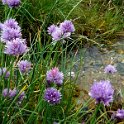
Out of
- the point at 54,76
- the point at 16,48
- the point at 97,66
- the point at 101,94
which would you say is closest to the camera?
the point at 101,94

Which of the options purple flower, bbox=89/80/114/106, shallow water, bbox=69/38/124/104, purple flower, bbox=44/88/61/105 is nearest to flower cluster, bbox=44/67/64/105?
purple flower, bbox=44/88/61/105

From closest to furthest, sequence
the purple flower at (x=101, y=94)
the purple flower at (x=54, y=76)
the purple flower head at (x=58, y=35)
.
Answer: the purple flower at (x=101, y=94) < the purple flower at (x=54, y=76) < the purple flower head at (x=58, y=35)

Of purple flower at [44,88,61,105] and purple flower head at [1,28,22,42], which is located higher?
purple flower head at [1,28,22,42]

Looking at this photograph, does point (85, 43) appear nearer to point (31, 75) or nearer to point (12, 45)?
point (31, 75)

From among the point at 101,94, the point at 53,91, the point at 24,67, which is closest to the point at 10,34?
the point at 24,67

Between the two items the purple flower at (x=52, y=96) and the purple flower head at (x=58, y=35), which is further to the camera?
the purple flower head at (x=58, y=35)

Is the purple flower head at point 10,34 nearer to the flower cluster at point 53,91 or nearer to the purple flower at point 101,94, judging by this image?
the flower cluster at point 53,91

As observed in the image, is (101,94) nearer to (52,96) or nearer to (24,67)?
(52,96)

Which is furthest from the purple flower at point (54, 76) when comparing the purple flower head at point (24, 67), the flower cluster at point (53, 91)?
the purple flower head at point (24, 67)

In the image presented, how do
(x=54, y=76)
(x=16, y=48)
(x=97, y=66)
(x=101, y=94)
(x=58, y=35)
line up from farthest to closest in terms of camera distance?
(x=97, y=66)
(x=58, y=35)
(x=54, y=76)
(x=16, y=48)
(x=101, y=94)

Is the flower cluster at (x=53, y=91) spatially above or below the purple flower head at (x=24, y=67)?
below

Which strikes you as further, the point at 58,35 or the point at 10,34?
the point at 58,35

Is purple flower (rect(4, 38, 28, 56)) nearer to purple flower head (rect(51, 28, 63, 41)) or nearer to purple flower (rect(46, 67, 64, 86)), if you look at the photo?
purple flower (rect(46, 67, 64, 86))

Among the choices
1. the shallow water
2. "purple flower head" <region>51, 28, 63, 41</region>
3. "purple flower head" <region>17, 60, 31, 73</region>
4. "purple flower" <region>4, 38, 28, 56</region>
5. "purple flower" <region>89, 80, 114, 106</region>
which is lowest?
the shallow water
